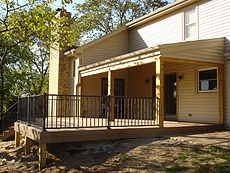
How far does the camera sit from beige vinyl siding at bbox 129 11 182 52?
492 inches

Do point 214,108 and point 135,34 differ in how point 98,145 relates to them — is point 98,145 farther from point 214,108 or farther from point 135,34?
point 135,34

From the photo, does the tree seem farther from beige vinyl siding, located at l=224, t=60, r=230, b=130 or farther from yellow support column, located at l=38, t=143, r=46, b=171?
yellow support column, located at l=38, t=143, r=46, b=171

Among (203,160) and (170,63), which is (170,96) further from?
(203,160)

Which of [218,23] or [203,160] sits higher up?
[218,23]

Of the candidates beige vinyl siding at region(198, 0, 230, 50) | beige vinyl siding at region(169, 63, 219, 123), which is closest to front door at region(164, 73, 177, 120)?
beige vinyl siding at region(169, 63, 219, 123)

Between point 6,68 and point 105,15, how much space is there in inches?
412

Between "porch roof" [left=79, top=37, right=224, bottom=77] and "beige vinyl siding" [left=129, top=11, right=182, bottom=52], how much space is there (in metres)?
2.61

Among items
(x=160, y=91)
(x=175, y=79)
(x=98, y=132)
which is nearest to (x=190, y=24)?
(x=175, y=79)

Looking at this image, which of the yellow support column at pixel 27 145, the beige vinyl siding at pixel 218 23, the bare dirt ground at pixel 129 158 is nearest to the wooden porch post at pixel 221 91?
the beige vinyl siding at pixel 218 23

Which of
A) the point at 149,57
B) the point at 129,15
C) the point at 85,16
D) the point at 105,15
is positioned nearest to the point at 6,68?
the point at 85,16

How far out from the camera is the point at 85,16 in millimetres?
25422

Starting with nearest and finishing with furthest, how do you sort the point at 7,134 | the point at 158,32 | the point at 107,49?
the point at 7,134 → the point at 158,32 → the point at 107,49

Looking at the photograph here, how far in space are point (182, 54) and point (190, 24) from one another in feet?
11.6

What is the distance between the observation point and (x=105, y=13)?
1016 inches
